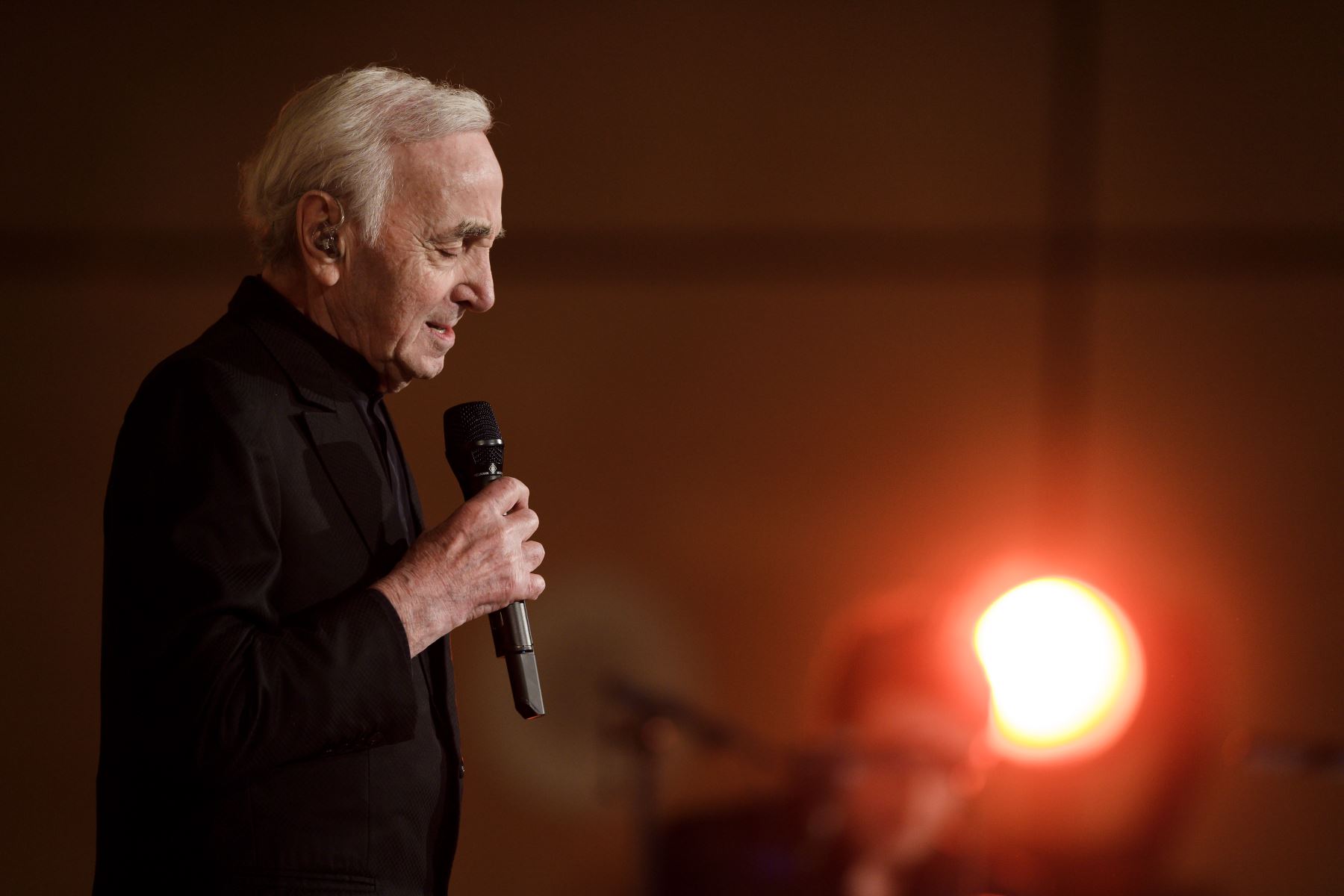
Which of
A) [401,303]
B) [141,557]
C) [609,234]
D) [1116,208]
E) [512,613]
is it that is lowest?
[141,557]

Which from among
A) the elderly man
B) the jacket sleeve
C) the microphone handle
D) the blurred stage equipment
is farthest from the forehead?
the blurred stage equipment

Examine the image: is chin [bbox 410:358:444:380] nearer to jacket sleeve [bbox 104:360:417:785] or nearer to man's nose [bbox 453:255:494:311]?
man's nose [bbox 453:255:494:311]

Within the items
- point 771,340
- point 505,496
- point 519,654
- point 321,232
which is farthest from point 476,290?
point 771,340

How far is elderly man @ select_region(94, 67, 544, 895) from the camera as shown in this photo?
1.06 m

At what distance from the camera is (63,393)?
9.74ft

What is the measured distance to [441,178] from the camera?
4.23 ft

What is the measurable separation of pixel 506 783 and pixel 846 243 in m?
1.70

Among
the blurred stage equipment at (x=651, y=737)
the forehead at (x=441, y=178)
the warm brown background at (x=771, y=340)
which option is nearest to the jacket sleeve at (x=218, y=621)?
the forehead at (x=441, y=178)

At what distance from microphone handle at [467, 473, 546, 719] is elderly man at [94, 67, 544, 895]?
0.22 feet

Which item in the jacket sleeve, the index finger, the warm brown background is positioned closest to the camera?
the jacket sleeve

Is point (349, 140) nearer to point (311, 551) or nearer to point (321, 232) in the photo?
point (321, 232)

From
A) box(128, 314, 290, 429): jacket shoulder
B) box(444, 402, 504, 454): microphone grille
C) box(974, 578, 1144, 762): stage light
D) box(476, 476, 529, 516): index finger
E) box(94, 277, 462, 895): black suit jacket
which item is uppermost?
box(974, 578, 1144, 762): stage light

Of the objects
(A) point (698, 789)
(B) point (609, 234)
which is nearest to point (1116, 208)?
(B) point (609, 234)

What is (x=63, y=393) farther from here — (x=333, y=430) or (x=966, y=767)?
(x=966, y=767)
